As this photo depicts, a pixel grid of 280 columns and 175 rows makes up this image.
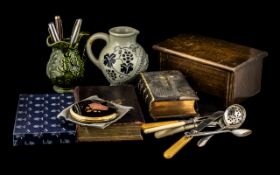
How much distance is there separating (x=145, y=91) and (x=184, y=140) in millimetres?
284

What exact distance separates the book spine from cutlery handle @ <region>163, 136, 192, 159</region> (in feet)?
0.60

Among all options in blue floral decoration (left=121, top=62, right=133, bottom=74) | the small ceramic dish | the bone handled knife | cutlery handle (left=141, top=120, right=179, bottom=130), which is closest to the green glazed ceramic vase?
blue floral decoration (left=121, top=62, right=133, bottom=74)

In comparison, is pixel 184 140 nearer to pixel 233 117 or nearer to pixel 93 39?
pixel 233 117

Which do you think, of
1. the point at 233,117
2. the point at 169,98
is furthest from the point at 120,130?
the point at 233,117

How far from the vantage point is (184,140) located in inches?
72.7

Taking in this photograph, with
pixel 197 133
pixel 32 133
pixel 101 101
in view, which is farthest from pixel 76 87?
pixel 197 133

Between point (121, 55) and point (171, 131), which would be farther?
point (121, 55)

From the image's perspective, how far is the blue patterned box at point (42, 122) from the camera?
1846mm

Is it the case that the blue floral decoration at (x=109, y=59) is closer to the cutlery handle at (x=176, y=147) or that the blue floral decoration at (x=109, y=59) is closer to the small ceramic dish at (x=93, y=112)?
the small ceramic dish at (x=93, y=112)

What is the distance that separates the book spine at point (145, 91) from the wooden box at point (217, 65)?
0.16 metres

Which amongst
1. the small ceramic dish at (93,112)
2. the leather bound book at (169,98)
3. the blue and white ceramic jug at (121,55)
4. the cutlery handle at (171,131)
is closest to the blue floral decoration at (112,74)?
the blue and white ceramic jug at (121,55)

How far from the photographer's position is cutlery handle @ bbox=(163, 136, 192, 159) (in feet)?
5.85

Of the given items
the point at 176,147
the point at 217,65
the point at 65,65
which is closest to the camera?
the point at 176,147

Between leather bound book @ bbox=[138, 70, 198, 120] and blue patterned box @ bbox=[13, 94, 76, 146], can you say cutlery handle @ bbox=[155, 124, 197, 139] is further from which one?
blue patterned box @ bbox=[13, 94, 76, 146]
